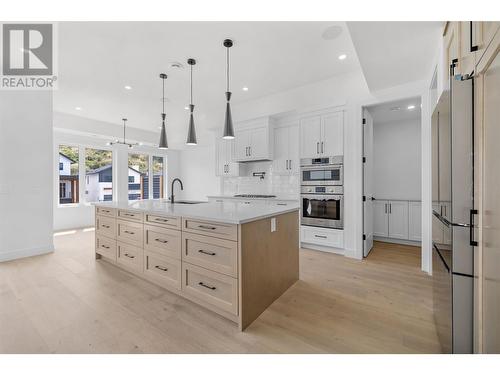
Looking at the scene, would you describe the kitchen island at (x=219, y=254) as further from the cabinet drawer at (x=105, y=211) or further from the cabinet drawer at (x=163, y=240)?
the cabinet drawer at (x=105, y=211)

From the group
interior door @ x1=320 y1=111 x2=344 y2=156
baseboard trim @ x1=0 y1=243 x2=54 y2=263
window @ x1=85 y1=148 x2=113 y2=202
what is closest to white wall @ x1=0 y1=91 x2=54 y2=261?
baseboard trim @ x1=0 y1=243 x2=54 y2=263

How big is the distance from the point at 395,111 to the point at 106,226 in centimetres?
480

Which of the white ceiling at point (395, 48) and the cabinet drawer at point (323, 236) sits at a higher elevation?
the white ceiling at point (395, 48)

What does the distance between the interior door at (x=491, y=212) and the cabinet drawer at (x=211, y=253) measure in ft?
4.61

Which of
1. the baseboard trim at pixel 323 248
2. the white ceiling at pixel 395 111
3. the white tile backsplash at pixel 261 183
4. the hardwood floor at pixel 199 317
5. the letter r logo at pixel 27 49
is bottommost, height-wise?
the hardwood floor at pixel 199 317

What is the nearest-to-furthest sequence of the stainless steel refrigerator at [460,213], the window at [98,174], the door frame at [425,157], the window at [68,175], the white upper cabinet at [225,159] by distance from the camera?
the stainless steel refrigerator at [460,213] < the door frame at [425,157] < the white upper cabinet at [225,159] < the window at [68,175] < the window at [98,174]

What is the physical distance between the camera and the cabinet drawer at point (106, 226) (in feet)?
9.91

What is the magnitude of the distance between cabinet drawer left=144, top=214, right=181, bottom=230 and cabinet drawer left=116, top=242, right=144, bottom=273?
1.33 feet

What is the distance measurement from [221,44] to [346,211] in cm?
291

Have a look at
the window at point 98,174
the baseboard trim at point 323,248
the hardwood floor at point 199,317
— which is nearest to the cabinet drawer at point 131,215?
the hardwood floor at point 199,317

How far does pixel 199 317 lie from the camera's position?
1915 millimetres

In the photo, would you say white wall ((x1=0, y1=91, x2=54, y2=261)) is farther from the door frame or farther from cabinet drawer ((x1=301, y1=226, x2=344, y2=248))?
the door frame

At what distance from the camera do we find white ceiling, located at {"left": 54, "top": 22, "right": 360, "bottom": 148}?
2.50 m

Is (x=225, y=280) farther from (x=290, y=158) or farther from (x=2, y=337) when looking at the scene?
(x=290, y=158)
